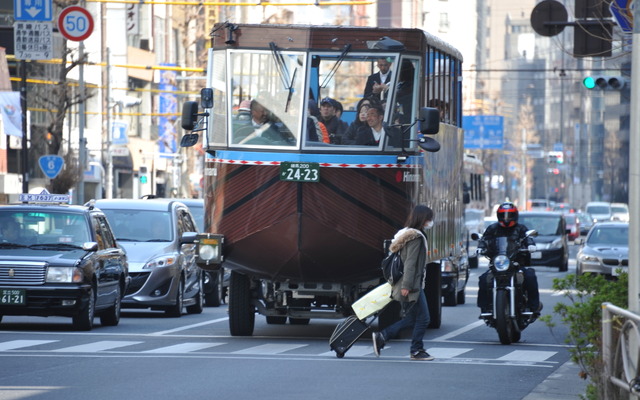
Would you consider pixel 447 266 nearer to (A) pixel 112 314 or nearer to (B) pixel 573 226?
(A) pixel 112 314

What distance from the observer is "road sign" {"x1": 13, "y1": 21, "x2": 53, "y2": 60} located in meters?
35.7

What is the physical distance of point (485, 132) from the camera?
3305 inches

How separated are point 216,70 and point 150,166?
57.6 m

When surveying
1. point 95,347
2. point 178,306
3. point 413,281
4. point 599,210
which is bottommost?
point 599,210

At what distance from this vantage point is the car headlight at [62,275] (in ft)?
63.0

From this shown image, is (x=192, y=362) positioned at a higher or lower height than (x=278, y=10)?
lower

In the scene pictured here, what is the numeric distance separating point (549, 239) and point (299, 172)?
95.8 ft

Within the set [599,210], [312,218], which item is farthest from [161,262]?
[599,210]

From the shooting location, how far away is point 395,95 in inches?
727

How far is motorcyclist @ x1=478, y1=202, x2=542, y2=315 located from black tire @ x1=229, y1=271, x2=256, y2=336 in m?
2.88

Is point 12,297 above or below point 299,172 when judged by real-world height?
below

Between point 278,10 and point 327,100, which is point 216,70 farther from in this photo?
point 278,10

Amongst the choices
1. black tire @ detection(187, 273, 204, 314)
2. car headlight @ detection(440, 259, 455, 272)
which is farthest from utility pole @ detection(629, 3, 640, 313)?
black tire @ detection(187, 273, 204, 314)

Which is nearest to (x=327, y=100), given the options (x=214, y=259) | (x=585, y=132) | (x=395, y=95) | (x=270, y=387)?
(x=395, y=95)
